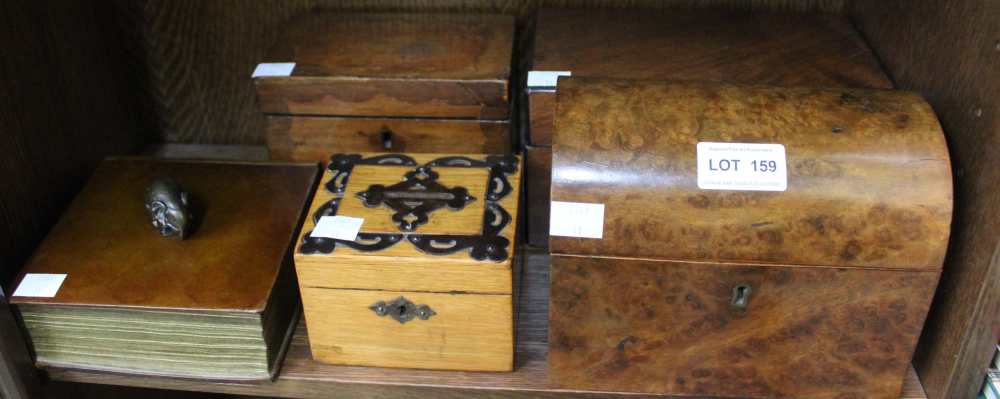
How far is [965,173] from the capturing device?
918 millimetres

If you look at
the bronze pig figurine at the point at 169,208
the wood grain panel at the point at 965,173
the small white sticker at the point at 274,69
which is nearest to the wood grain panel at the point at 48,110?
the bronze pig figurine at the point at 169,208

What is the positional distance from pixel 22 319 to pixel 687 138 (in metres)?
0.82

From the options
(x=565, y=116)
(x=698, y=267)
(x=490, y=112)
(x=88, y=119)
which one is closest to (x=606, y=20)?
(x=490, y=112)

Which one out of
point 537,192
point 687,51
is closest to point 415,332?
point 537,192

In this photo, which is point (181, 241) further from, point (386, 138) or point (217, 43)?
point (217, 43)

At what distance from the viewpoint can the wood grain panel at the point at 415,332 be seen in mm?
990

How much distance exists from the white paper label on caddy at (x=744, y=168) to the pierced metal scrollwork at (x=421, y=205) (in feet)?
0.77

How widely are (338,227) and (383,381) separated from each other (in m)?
0.20

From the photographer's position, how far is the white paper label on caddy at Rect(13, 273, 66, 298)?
3.39ft

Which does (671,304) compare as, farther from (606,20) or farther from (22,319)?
(22,319)

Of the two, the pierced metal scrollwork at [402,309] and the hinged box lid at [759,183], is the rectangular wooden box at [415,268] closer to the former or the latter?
the pierced metal scrollwork at [402,309]

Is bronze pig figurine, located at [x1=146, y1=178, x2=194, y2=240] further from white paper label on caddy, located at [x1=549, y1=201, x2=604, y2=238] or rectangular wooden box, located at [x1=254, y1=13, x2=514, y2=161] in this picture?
white paper label on caddy, located at [x1=549, y1=201, x2=604, y2=238]

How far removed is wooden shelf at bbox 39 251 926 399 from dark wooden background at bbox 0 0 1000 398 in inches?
6.5

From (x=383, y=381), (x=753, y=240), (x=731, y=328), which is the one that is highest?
(x=753, y=240)
